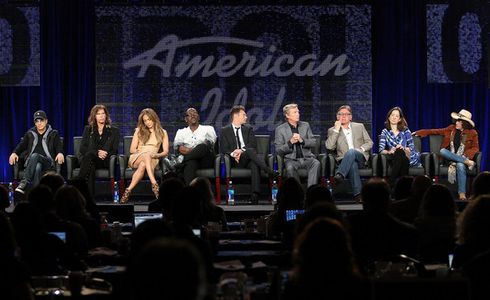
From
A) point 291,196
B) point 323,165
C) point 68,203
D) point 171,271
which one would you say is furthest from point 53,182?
point 171,271

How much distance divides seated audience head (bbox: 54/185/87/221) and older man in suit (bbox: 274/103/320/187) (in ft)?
15.7

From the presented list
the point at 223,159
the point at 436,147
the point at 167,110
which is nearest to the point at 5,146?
the point at 167,110

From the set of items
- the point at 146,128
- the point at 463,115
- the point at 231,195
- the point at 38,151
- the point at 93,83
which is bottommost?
the point at 231,195

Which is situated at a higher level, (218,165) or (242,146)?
(242,146)

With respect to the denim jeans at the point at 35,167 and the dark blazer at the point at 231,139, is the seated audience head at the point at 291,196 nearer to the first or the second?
the dark blazer at the point at 231,139

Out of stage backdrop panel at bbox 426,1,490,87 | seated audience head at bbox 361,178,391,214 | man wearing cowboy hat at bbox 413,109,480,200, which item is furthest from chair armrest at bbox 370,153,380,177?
seated audience head at bbox 361,178,391,214

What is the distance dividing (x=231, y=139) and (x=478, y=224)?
22.0 ft

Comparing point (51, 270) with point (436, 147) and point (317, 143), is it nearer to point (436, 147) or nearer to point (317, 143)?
point (317, 143)

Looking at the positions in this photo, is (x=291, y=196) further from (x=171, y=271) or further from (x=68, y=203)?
(x=171, y=271)

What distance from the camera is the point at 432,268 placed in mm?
4762

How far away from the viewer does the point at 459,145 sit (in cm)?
1096

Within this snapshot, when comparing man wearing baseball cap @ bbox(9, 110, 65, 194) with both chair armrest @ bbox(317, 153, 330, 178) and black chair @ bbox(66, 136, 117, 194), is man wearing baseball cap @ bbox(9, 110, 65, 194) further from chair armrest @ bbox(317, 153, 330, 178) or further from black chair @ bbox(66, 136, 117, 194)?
chair armrest @ bbox(317, 153, 330, 178)

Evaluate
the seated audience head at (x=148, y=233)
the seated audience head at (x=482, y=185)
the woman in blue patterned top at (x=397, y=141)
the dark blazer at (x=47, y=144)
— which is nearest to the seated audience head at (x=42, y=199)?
the seated audience head at (x=148, y=233)

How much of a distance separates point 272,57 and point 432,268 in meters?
7.39
